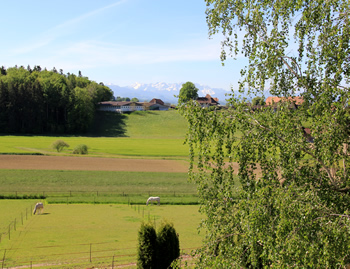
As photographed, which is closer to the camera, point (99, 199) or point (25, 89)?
point (99, 199)

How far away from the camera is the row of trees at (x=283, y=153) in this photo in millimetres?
8328

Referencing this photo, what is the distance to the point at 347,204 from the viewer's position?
9414 millimetres

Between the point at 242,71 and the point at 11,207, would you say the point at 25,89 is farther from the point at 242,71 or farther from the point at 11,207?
the point at 242,71

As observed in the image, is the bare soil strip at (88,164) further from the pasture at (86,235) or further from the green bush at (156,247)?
the green bush at (156,247)

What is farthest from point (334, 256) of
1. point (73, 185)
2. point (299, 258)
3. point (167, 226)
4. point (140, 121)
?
point (140, 121)

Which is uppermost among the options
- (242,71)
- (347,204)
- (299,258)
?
(242,71)

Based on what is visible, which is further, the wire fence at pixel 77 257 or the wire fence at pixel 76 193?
the wire fence at pixel 76 193

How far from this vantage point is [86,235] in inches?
1135

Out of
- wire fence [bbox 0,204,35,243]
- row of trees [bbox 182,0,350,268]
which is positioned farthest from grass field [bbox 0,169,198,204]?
row of trees [bbox 182,0,350,268]

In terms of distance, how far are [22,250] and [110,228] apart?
775cm

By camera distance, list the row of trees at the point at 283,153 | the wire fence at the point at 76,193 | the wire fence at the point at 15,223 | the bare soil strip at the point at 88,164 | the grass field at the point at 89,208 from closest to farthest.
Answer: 1. the row of trees at the point at 283,153
2. the grass field at the point at 89,208
3. the wire fence at the point at 15,223
4. the wire fence at the point at 76,193
5. the bare soil strip at the point at 88,164

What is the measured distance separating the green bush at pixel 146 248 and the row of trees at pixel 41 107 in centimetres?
11798

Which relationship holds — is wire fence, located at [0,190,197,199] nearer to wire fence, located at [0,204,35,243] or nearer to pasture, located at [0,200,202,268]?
pasture, located at [0,200,202,268]

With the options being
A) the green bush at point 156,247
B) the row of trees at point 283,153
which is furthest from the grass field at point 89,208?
the row of trees at point 283,153
